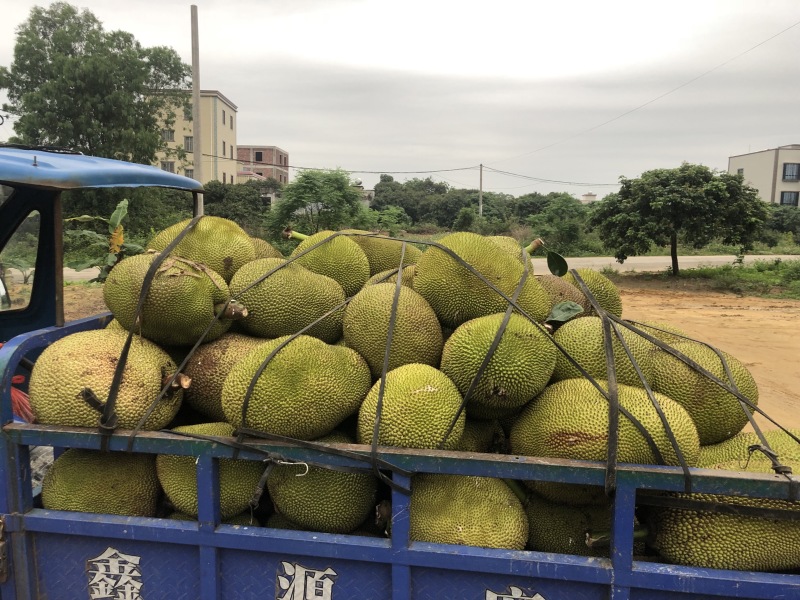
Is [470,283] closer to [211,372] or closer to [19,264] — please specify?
[211,372]

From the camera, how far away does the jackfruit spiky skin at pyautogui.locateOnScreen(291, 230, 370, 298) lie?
269 cm

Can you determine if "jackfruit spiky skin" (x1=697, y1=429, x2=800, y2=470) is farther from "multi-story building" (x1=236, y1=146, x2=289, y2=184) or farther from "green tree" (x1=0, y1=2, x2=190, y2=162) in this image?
"multi-story building" (x1=236, y1=146, x2=289, y2=184)

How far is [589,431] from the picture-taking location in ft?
5.68

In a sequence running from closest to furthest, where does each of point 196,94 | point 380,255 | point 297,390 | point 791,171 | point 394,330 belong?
point 297,390 → point 394,330 → point 380,255 → point 196,94 → point 791,171

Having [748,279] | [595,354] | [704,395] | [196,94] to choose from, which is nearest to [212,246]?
[595,354]

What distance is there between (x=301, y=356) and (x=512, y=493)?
2.64 ft

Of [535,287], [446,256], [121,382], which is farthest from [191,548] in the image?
[535,287]

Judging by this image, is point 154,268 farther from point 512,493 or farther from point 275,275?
point 512,493

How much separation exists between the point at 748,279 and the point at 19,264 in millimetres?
17929

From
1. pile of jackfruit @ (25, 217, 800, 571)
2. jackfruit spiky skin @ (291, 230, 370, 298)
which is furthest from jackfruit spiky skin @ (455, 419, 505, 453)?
jackfruit spiky skin @ (291, 230, 370, 298)

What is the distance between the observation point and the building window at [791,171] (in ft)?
192

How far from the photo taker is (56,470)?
192 centimetres

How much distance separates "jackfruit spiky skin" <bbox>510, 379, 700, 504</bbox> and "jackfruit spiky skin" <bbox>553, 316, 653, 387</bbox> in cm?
14

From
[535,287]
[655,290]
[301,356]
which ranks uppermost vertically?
[535,287]
